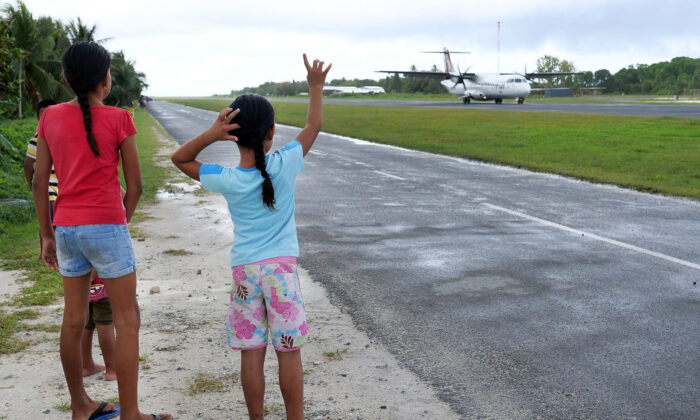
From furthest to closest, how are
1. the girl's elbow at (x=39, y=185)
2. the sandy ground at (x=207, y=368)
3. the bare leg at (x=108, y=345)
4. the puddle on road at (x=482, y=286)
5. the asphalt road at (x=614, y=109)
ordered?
1. the asphalt road at (x=614, y=109)
2. the puddle on road at (x=482, y=286)
3. the bare leg at (x=108, y=345)
4. the sandy ground at (x=207, y=368)
5. the girl's elbow at (x=39, y=185)

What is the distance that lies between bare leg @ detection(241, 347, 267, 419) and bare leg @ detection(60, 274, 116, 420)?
886mm

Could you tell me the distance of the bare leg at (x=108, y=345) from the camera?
4.25 m

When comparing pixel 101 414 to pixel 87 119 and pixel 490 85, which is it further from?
pixel 490 85

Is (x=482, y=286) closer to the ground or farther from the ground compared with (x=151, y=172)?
closer to the ground

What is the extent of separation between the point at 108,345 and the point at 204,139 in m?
1.69

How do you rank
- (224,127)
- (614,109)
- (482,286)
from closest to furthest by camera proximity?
(224,127) < (482,286) < (614,109)

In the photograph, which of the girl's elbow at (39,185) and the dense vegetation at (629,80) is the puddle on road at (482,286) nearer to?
the girl's elbow at (39,185)

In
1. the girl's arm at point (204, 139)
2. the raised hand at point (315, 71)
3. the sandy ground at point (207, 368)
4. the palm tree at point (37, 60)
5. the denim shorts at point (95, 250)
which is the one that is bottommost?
the sandy ground at point (207, 368)

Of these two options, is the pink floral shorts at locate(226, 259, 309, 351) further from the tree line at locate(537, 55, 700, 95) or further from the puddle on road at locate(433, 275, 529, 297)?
the tree line at locate(537, 55, 700, 95)

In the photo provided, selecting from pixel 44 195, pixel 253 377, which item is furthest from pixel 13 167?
pixel 253 377

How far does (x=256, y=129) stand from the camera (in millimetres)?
3293

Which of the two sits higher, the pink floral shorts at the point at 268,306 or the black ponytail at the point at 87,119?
the black ponytail at the point at 87,119

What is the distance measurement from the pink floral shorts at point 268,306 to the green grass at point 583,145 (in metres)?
10.8

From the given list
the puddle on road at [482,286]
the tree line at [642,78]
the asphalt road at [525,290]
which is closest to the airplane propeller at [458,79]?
the tree line at [642,78]
